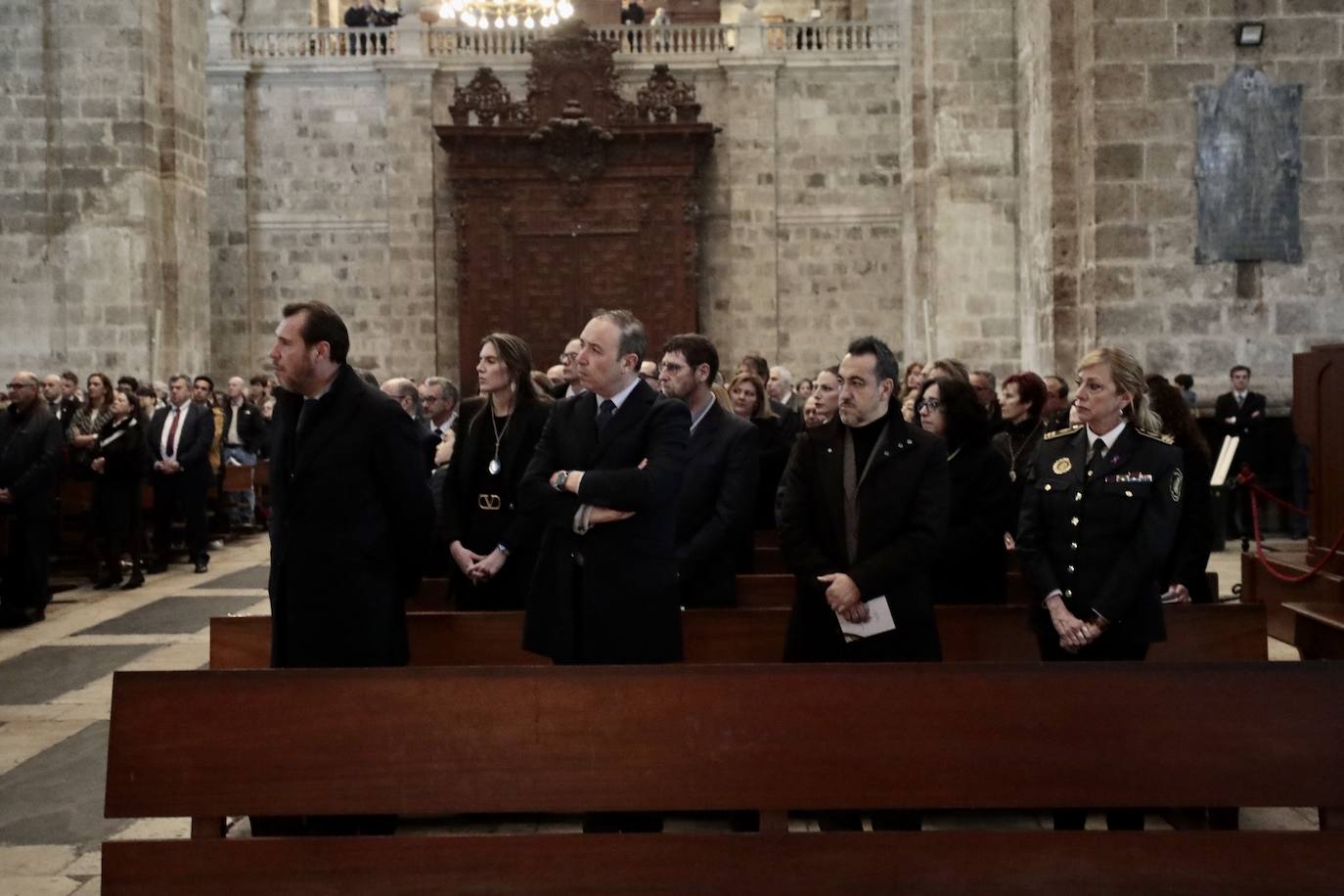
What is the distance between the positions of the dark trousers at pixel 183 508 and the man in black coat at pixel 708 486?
7.78 meters

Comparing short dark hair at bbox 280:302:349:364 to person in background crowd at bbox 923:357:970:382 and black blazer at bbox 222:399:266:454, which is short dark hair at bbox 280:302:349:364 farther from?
black blazer at bbox 222:399:266:454

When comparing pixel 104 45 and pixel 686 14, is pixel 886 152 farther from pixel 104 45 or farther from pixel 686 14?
pixel 104 45

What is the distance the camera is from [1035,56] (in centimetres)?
1146

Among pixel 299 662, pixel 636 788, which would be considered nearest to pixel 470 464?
pixel 299 662

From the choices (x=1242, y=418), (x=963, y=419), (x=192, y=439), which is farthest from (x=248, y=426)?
(x=963, y=419)

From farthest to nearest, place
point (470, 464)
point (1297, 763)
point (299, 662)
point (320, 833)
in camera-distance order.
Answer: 1. point (470, 464)
2. point (299, 662)
3. point (320, 833)
4. point (1297, 763)

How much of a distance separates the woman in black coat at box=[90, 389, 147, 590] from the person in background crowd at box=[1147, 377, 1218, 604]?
25.2 feet

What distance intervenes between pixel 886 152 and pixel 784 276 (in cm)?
229

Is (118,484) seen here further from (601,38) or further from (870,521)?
(601,38)

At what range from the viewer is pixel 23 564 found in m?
9.48

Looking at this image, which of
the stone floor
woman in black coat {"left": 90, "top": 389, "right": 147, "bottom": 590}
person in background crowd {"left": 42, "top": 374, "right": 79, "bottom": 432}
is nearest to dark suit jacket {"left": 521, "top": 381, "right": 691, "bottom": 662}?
the stone floor

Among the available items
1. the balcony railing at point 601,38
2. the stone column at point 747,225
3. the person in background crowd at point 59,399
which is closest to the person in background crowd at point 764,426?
the person in background crowd at point 59,399

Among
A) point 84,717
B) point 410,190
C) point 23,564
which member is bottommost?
point 84,717

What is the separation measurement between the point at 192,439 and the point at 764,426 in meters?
6.28
